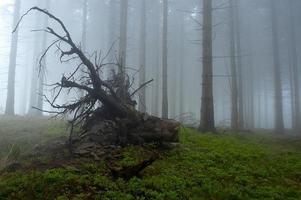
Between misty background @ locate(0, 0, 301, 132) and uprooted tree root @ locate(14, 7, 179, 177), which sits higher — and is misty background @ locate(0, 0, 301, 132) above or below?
above

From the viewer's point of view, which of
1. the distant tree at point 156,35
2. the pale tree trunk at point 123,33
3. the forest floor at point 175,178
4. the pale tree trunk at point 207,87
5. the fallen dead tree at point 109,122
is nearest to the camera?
the forest floor at point 175,178

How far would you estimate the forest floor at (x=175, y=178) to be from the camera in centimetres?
653

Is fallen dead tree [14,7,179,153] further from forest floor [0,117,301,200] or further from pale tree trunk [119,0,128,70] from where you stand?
pale tree trunk [119,0,128,70]

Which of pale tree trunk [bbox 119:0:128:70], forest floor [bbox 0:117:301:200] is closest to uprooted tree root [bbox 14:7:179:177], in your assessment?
forest floor [bbox 0:117:301:200]

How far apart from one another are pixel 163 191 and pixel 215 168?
2183 millimetres

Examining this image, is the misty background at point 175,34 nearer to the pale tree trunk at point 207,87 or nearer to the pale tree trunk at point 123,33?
the pale tree trunk at point 123,33

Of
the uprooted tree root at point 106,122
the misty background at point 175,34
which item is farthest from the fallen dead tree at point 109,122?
the misty background at point 175,34

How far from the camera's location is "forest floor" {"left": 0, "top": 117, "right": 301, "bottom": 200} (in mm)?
6531

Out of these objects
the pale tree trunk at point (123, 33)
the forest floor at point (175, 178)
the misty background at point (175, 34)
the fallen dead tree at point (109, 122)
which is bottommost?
the forest floor at point (175, 178)

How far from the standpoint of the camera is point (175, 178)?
7.45 metres

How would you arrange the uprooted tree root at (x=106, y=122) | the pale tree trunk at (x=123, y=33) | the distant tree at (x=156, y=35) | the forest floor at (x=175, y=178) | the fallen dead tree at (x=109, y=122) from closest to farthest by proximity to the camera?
the forest floor at (x=175, y=178)
the uprooted tree root at (x=106, y=122)
the fallen dead tree at (x=109, y=122)
the pale tree trunk at (x=123, y=33)
the distant tree at (x=156, y=35)

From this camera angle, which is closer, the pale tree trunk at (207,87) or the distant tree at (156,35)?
the pale tree trunk at (207,87)

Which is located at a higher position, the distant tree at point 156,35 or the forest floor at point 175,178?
the distant tree at point 156,35

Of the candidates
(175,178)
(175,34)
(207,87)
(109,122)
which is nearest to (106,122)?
(109,122)
